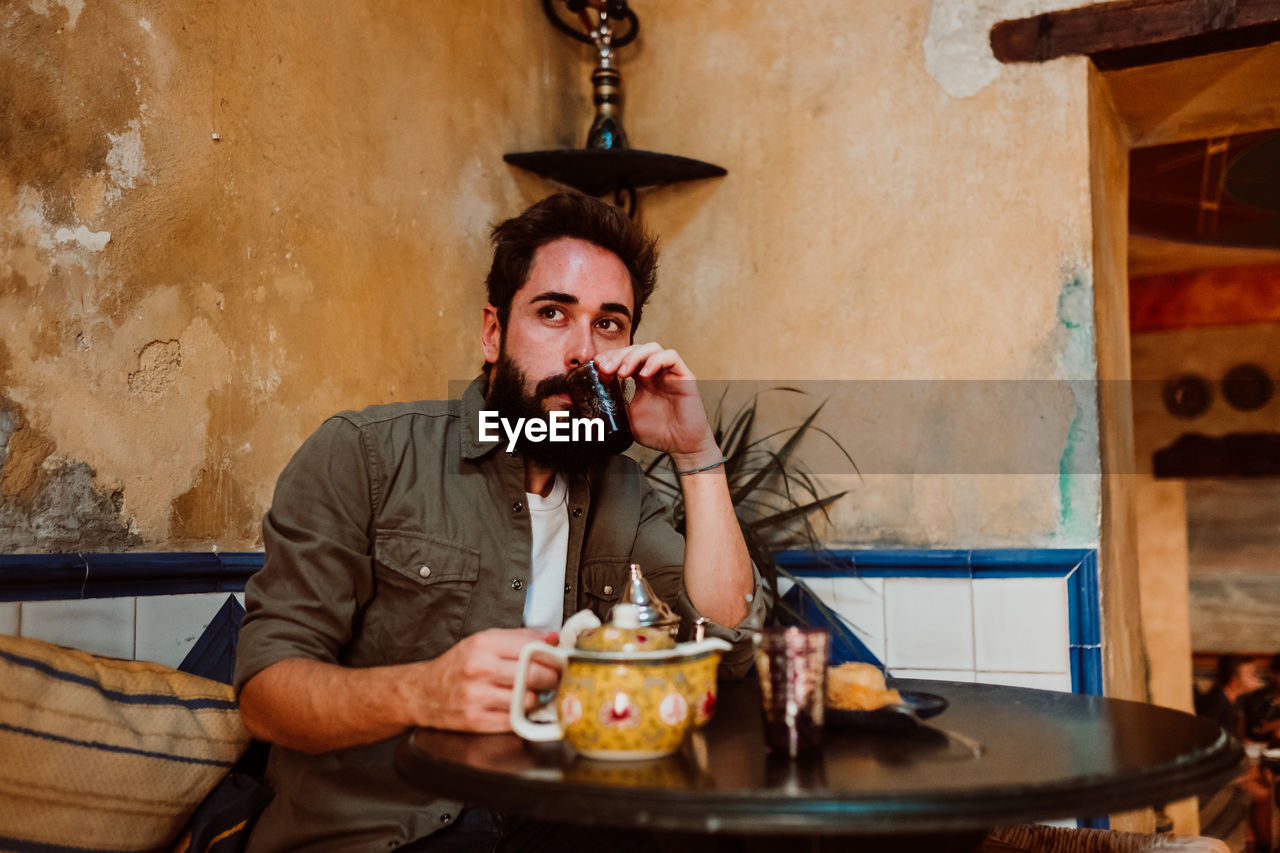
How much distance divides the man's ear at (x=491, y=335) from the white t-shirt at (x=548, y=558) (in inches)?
10.9

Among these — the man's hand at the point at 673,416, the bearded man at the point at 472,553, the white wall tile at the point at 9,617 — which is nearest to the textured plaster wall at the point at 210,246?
the white wall tile at the point at 9,617

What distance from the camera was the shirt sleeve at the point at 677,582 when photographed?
1.62 metres

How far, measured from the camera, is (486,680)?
3.62 ft

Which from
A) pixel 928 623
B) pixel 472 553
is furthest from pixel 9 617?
pixel 928 623

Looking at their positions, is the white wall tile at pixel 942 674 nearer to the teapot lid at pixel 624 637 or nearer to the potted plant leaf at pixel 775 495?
the potted plant leaf at pixel 775 495

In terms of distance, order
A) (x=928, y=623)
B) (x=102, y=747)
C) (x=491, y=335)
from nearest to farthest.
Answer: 1. (x=102, y=747)
2. (x=491, y=335)
3. (x=928, y=623)

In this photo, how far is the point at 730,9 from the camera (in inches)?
121

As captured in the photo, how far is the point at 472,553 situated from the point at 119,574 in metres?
0.62

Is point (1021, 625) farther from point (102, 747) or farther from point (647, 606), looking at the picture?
point (102, 747)

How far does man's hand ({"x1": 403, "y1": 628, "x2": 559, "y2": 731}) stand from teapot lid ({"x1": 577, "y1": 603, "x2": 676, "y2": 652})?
7cm

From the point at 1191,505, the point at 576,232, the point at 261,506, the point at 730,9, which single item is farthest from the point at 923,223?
the point at 1191,505

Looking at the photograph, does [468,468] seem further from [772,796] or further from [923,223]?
[923,223]

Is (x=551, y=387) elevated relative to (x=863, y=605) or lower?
elevated

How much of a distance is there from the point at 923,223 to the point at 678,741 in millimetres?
2080
